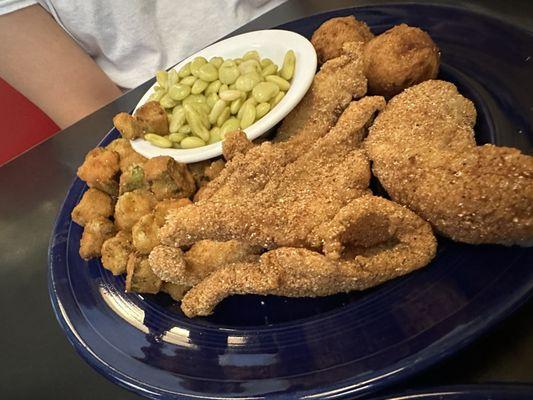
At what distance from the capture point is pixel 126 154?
1.30 meters

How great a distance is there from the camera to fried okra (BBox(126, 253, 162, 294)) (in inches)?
40.7

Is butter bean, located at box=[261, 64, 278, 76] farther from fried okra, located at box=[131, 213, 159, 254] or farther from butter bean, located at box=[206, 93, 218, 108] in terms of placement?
fried okra, located at box=[131, 213, 159, 254]

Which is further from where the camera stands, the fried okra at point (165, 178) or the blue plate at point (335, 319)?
the fried okra at point (165, 178)

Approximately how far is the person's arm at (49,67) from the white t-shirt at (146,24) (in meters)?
0.05

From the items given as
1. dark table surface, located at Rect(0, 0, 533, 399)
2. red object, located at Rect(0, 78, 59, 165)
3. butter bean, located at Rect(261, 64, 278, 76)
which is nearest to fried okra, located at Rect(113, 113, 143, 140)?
butter bean, located at Rect(261, 64, 278, 76)

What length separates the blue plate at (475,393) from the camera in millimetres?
628

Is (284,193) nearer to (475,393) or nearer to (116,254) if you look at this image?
(116,254)

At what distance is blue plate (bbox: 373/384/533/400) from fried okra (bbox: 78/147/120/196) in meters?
0.83

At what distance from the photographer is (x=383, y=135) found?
101 cm

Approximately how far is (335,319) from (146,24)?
1.40 m

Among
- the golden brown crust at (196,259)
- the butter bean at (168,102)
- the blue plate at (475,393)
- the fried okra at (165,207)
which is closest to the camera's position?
the blue plate at (475,393)

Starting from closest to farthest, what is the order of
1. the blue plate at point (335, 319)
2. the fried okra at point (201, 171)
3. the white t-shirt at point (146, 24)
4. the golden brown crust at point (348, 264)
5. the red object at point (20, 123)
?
the blue plate at point (335, 319)
the golden brown crust at point (348, 264)
the fried okra at point (201, 171)
the white t-shirt at point (146, 24)
the red object at point (20, 123)

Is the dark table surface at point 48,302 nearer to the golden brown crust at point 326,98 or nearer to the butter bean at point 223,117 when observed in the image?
the golden brown crust at point 326,98

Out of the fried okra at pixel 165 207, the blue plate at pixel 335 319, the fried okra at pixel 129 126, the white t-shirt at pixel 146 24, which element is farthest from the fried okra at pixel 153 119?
the white t-shirt at pixel 146 24
